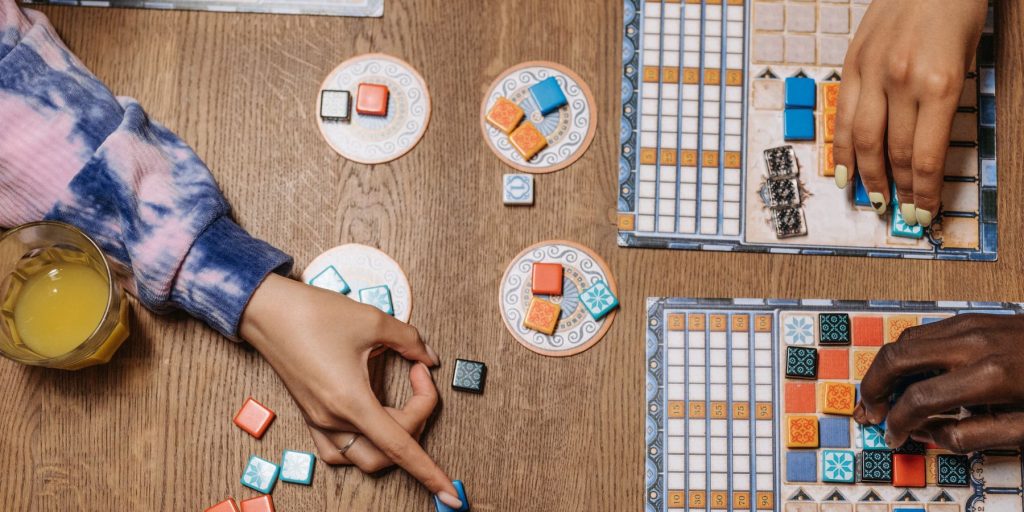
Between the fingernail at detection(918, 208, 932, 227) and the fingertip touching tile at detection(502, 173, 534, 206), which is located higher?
the fingertip touching tile at detection(502, 173, 534, 206)

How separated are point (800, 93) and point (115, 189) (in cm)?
100

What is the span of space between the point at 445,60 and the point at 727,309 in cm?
58

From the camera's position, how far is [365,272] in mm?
1165

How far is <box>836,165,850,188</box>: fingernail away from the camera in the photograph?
1.16 meters

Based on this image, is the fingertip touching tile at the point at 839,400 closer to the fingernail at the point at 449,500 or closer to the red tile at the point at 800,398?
the red tile at the point at 800,398

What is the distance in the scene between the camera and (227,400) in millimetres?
1146

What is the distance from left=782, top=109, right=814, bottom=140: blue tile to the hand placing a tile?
0.16ft

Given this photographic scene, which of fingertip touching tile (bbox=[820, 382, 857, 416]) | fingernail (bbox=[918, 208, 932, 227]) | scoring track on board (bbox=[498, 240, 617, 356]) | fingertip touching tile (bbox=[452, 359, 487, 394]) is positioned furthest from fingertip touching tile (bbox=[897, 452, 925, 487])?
fingertip touching tile (bbox=[452, 359, 487, 394])

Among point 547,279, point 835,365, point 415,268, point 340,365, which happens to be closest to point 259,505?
point 340,365

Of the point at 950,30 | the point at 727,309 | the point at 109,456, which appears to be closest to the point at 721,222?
the point at 727,309

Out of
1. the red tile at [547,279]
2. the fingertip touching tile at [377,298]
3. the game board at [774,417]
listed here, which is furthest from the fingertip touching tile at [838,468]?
the fingertip touching tile at [377,298]

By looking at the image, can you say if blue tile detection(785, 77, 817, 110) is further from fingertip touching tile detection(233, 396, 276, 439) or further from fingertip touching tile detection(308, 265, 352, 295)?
fingertip touching tile detection(233, 396, 276, 439)

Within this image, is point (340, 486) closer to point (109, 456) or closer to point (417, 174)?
point (109, 456)

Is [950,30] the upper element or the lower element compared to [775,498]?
upper
